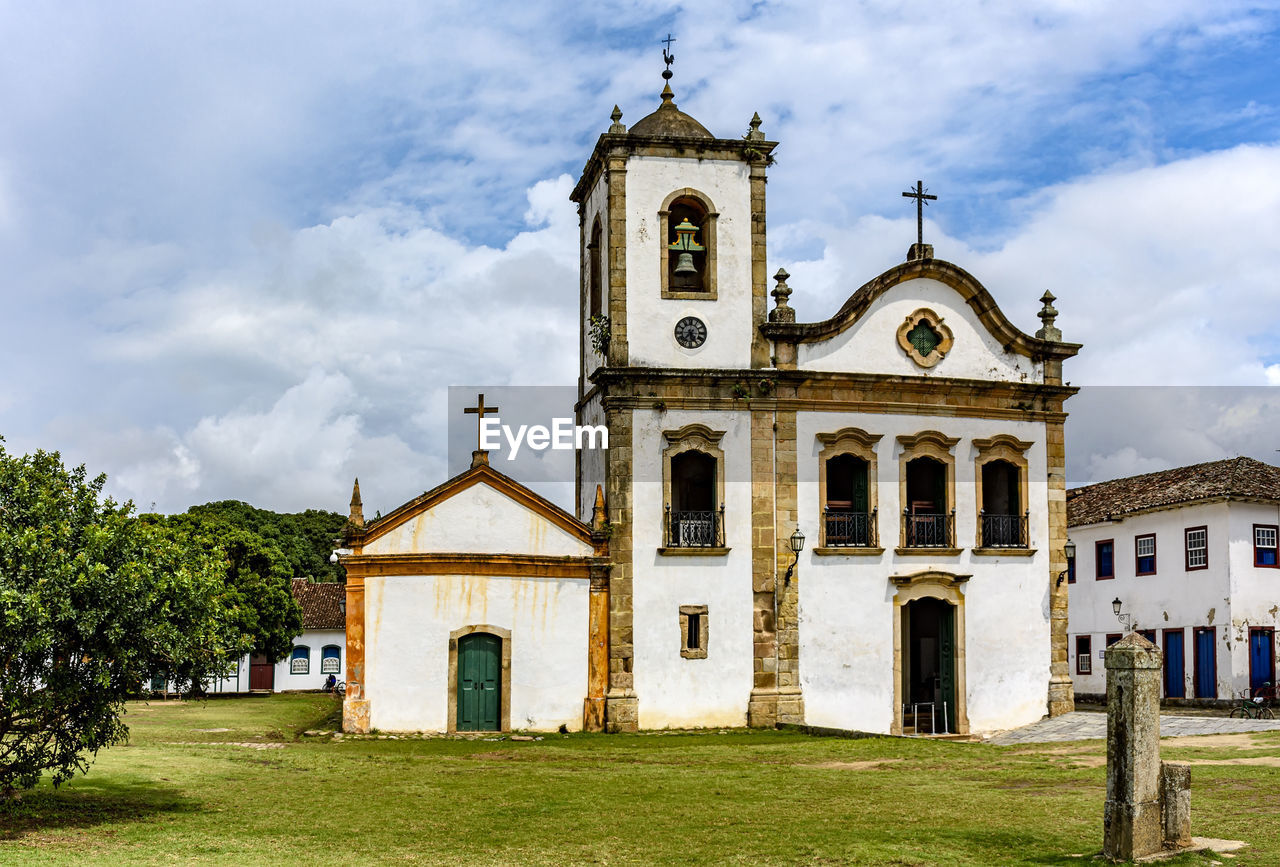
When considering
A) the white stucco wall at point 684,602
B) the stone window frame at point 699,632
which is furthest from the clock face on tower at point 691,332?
the stone window frame at point 699,632

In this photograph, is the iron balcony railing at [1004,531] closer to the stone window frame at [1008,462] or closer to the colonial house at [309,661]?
the stone window frame at [1008,462]

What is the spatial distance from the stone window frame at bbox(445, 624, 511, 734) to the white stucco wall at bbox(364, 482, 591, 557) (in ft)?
4.59

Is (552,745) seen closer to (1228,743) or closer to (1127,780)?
(1228,743)

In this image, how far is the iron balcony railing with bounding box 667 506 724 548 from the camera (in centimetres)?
2405

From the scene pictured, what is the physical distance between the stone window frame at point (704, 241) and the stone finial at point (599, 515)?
3990mm

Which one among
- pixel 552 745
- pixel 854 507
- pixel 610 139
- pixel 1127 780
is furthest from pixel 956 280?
pixel 1127 780

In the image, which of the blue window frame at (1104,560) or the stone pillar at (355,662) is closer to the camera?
the stone pillar at (355,662)

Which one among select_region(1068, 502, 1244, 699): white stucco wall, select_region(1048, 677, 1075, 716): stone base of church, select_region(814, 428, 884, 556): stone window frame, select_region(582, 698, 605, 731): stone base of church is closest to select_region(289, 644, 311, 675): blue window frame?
select_region(1068, 502, 1244, 699): white stucco wall

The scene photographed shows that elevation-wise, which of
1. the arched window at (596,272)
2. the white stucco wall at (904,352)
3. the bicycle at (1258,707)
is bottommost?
the bicycle at (1258,707)

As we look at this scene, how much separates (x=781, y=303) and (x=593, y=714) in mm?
8500

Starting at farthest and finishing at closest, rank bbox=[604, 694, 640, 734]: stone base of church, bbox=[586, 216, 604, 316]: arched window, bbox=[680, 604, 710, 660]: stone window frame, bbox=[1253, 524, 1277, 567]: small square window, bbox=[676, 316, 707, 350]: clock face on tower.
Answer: bbox=[1253, 524, 1277, 567]: small square window < bbox=[586, 216, 604, 316]: arched window < bbox=[676, 316, 707, 350]: clock face on tower < bbox=[680, 604, 710, 660]: stone window frame < bbox=[604, 694, 640, 734]: stone base of church

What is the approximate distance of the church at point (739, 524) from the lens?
23.1m

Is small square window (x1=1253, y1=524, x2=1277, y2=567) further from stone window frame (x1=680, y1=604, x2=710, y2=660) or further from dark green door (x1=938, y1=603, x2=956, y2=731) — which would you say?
stone window frame (x1=680, y1=604, x2=710, y2=660)

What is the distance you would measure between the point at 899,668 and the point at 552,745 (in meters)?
7.17
